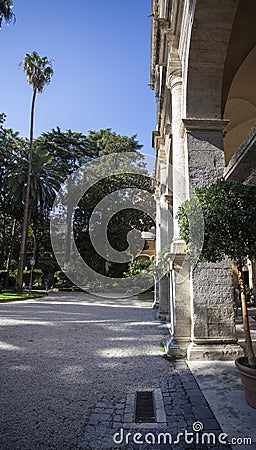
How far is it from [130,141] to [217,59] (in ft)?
81.7

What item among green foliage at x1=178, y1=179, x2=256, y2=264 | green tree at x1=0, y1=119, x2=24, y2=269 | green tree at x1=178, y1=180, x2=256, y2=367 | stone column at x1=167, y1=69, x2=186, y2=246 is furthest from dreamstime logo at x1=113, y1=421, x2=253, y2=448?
green tree at x1=0, y1=119, x2=24, y2=269

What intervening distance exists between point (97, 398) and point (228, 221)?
7.91 feet

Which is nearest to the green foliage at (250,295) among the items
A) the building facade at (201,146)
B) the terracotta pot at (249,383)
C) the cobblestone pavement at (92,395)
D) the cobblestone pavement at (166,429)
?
the cobblestone pavement at (92,395)

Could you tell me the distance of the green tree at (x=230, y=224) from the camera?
3.17 m

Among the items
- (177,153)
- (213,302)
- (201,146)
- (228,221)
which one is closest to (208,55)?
(201,146)

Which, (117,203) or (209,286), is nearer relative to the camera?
(209,286)

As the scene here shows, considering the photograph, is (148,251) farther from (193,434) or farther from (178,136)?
(193,434)

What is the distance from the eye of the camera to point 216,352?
4.51 m

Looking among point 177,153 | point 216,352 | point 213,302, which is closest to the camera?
point 216,352

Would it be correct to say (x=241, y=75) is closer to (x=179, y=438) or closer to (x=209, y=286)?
(x=209, y=286)

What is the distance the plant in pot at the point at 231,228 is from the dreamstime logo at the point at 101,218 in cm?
1821

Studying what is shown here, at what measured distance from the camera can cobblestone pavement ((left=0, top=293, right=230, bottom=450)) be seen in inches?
97.2

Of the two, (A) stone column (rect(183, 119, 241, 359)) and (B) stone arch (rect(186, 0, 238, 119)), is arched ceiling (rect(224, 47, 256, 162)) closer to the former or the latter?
(B) stone arch (rect(186, 0, 238, 119))

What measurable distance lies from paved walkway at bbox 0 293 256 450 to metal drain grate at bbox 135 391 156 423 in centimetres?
6
